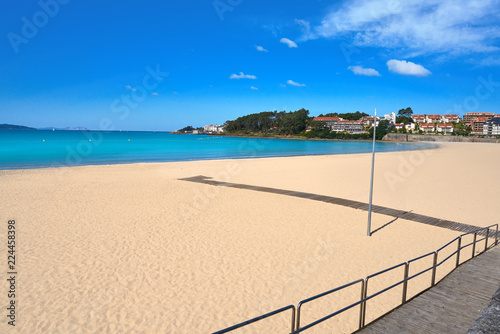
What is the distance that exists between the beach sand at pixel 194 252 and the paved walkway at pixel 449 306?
1.04 m

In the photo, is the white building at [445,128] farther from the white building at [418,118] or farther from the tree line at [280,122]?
the tree line at [280,122]

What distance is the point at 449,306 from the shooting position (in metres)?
4.60

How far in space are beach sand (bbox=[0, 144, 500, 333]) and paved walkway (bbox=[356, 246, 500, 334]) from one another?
104cm

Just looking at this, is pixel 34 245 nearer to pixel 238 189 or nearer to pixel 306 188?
pixel 238 189

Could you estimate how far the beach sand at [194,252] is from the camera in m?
5.43

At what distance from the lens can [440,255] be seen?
8.20 metres

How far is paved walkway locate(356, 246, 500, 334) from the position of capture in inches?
159

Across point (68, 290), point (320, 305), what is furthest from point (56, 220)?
point (320, 305)

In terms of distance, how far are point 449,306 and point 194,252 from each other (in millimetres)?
5850

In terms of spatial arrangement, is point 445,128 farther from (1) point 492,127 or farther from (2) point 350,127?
(2) point 350,127

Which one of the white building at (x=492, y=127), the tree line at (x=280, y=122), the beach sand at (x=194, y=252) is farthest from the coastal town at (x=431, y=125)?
the beach sand at (x=194, y=252)

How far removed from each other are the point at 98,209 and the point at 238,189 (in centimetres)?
730

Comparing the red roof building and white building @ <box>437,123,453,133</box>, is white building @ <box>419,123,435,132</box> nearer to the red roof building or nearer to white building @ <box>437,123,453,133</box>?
white building @ <box>437,123,453,133</box>

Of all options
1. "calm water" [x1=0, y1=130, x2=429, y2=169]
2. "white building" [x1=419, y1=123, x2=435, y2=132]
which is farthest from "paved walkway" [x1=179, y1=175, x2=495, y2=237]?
"white building" [x1=419, y1=123, x2=435, y2=132]
